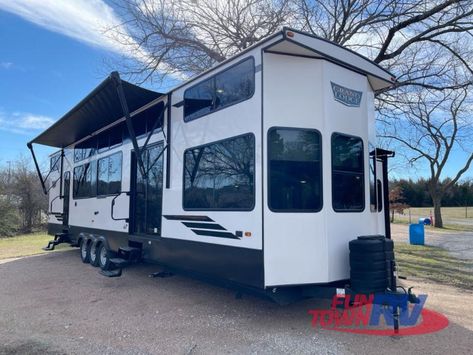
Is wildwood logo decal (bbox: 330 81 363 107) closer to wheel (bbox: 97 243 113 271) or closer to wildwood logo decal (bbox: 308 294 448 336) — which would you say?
wildwood logo decal (bbox: 308 294 448 336)

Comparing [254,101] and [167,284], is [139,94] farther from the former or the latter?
[167,284]

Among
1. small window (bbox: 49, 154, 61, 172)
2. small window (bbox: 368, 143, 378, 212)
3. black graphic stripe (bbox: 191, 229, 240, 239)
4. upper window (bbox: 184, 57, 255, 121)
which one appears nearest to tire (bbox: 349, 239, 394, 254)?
small window (bbox: 368, 143, 378, 212)

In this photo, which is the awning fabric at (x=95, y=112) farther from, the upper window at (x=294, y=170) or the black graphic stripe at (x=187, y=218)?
the upper window at (x=294, y=170)

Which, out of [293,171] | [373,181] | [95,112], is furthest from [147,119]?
[373,181]

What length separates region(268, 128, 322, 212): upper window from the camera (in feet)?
14.6

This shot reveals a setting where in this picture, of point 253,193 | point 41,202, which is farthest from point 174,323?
point 41,202

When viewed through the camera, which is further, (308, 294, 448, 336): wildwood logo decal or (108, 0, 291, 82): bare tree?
(108, 0, 291, 82): bare tree

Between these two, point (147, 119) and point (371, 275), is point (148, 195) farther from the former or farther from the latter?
point (371, 275)

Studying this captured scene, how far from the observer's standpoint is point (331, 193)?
181 inches

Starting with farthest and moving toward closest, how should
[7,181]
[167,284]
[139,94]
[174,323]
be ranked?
[7,181] < [167,284] < [139,94] < [174,323]

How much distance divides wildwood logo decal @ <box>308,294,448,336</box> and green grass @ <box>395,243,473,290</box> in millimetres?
2880

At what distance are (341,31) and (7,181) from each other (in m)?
18.7

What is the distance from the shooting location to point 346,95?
4.98 m

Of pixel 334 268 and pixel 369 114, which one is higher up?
pixel 369 114
